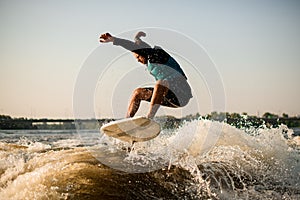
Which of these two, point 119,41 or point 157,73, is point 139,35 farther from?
point 157,73

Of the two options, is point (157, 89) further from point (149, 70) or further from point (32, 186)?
point (32, 186)

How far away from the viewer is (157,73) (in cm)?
759

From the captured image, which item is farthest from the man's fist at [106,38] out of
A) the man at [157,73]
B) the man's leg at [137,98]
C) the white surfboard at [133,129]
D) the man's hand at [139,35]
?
the white surfboard at [133,129]

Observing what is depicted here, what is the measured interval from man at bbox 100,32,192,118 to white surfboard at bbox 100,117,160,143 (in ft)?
0.68

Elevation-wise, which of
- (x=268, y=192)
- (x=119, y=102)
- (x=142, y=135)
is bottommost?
(x=268, y=192)

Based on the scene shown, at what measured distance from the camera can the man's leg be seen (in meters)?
7.81

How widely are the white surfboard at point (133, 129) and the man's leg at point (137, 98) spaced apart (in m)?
0.53

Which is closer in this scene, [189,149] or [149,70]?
[149,70]

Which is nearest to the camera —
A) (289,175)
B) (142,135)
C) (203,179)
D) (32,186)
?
(32,186)

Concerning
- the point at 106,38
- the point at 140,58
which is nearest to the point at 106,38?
the point at 106,38

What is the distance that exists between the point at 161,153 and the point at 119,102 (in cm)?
135

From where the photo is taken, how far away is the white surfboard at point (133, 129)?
719 centimetres

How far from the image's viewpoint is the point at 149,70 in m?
7.72

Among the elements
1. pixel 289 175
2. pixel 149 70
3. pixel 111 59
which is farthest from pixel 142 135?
pixel 289 175
